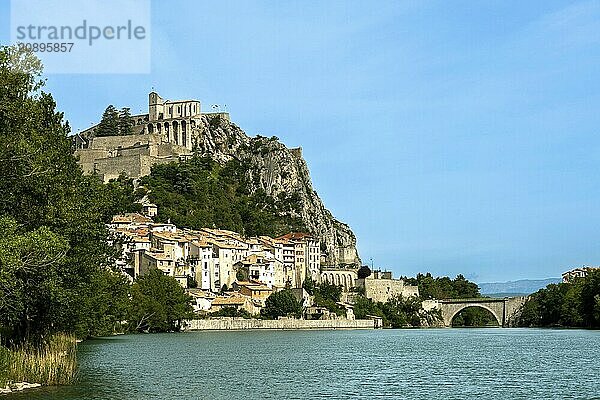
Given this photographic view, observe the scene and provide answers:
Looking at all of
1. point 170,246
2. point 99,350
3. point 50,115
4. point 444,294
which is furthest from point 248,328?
point 50,115

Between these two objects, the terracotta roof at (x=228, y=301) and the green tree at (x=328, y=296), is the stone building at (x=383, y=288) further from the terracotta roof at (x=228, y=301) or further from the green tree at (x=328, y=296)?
the terracotta roof at (x=228, y=301)

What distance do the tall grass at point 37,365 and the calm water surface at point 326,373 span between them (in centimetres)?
60

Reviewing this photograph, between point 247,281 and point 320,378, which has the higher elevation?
point 247,281

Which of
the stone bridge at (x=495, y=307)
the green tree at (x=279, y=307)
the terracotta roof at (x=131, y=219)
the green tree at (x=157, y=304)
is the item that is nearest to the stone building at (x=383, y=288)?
the stone bridge at (x=495, y=307)

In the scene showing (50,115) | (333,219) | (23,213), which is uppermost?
(333,219)

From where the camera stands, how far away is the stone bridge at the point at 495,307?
379 ft

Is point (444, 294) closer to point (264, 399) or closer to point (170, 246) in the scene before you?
point (170, 246)

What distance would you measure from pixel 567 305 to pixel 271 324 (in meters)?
30.2

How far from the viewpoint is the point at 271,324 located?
9262cm

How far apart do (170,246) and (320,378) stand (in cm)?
6242

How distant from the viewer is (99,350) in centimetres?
4625

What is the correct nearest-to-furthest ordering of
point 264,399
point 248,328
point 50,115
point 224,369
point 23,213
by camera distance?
point 23,213 < point 264,399 < point 50,115 < point 224,369 < point 248,328

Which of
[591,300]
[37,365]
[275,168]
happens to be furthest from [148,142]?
[37,365]

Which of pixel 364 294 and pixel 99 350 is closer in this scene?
pixel 99 350
